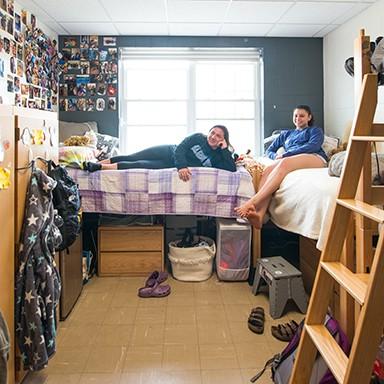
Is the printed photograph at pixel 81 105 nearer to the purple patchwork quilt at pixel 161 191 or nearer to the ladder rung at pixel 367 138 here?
the purple patchwork quilt at pixel 161 191

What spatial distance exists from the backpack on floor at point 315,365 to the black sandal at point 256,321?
377 mm

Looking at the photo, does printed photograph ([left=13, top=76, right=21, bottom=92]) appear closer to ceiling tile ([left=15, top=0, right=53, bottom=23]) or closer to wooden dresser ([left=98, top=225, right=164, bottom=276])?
ceiling tile ([left=15, top=0, right=53, bottom=23])

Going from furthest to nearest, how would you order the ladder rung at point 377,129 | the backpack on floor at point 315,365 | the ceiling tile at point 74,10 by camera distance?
the ceiling tile at point 74,10
the backpack on floor at point 315,365
the ladder rung at point 377,129

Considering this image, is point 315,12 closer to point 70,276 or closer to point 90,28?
point 90,28

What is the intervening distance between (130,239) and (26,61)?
6.29ft

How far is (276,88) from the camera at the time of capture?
4.72 m

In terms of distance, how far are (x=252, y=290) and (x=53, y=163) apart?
1.74 metres

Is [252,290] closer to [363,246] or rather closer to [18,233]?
[363,246]

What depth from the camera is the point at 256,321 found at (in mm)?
2414

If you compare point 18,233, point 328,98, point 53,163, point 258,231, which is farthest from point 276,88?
point 18,233

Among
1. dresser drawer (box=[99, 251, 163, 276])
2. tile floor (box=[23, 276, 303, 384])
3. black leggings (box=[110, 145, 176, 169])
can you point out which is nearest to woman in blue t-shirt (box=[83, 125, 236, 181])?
black leggings (box=[110, 145, 176, 169])

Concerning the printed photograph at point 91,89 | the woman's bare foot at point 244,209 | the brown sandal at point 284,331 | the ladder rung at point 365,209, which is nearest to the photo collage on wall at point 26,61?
the printed photograph at point 91,89

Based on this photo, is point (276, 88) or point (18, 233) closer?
point (18, 233)

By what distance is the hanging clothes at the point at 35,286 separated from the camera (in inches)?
67.2
